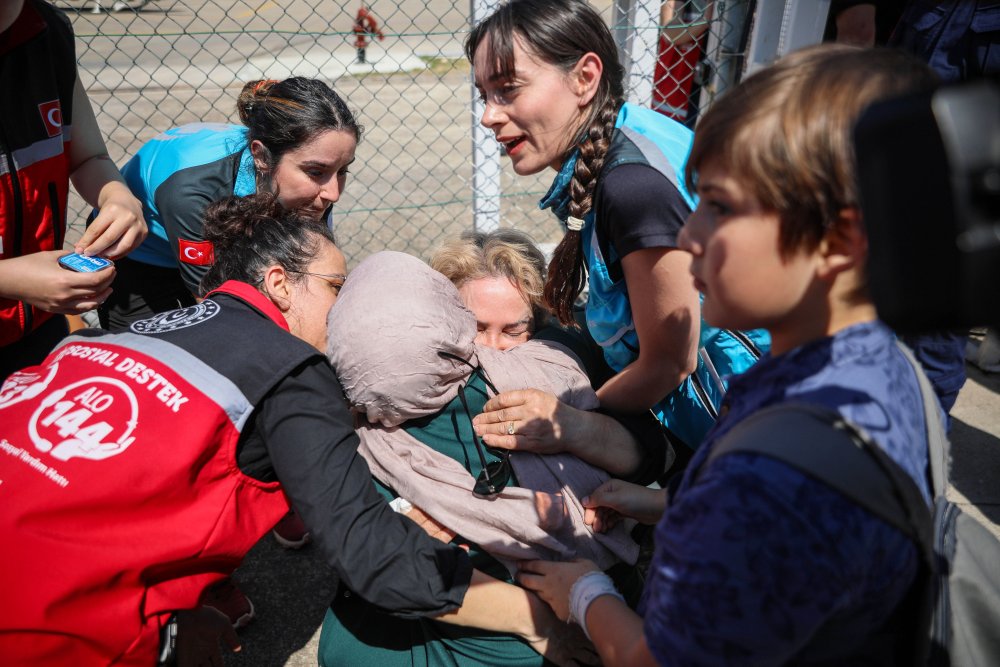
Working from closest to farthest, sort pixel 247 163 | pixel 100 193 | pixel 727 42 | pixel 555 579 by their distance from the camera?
pixel 555 579 → pixel 100 193 → pixel 247 163 → pixel 727 42

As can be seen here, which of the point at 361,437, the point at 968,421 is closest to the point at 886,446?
the point at 361,437

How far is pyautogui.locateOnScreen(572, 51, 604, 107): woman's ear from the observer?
188cm

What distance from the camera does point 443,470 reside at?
173 centimetres

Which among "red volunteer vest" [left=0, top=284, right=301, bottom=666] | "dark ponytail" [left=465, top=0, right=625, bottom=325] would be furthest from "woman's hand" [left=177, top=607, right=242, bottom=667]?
"dark ponytail" [left=465, top=0, right=625, bottom=325]

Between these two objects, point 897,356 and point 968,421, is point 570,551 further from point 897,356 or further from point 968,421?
point 968,421

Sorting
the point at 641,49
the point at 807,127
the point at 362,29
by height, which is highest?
the point at 807,127

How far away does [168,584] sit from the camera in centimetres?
150

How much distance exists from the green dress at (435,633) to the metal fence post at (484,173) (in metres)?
2.62

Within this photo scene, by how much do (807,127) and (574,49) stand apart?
1154 mm

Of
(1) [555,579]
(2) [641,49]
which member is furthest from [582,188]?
(2) [641,49]

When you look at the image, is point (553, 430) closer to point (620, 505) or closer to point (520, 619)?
point (620, 505)

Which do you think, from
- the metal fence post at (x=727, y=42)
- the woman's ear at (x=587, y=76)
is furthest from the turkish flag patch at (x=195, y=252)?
the metal fence post at (x=727, y=42)

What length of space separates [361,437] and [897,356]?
4.07ft

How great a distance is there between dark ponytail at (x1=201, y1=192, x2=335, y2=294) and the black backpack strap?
1.28 meters
